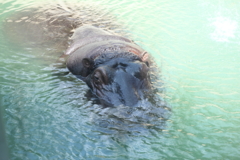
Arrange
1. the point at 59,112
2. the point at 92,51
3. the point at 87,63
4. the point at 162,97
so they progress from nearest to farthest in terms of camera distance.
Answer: the point at 59,112, the point at 162,97, the point at 87,63, the point at 92,51

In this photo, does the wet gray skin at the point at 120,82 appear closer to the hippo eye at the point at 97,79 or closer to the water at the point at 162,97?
the hippo eye at the point at 97,79

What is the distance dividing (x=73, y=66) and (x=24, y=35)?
2653 mm

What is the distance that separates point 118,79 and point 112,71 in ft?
0.67

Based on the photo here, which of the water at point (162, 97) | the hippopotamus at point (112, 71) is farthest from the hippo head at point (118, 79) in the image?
the water at point (162, 97)

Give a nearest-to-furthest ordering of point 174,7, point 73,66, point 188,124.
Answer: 1. point 188,124
2. point 73,66
3. point 174,7

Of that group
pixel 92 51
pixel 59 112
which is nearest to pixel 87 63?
pixel 92 51

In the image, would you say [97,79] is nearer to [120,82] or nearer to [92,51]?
[120,82]

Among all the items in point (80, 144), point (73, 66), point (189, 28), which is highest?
point (189, 28)

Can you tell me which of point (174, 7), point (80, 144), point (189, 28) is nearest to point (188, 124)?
point (80, 144)

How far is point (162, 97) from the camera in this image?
15.2ft

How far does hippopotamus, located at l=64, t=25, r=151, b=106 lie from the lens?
412 cm

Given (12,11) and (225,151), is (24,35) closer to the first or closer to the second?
(12,11)

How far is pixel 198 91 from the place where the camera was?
504cm

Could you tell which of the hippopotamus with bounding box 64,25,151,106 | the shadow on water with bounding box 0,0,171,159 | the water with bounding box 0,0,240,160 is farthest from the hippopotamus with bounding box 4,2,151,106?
the water with bounding box 0,0,240,160
